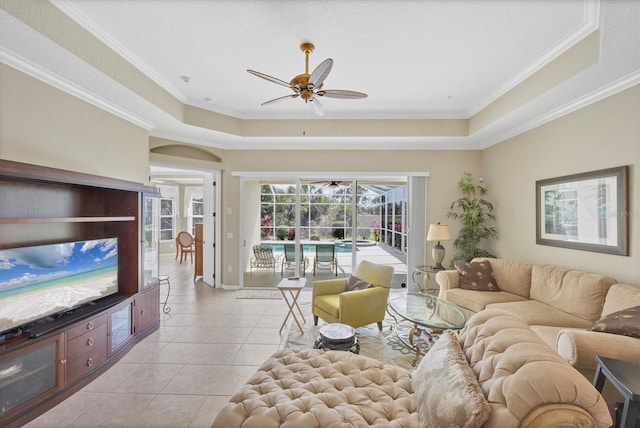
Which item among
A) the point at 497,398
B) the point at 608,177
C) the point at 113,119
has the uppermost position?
the point at 113,119

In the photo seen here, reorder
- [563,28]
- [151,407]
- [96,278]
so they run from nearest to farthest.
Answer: [151,407], [563,28], [96,278]

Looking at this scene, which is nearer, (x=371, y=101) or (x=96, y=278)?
(x=96, y=278)

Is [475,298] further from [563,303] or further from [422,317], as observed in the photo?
[422,317]

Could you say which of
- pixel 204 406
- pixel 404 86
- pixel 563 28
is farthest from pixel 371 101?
pixel 204 406

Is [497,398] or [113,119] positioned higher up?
[113,119]

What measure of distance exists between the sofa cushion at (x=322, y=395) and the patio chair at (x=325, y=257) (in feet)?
11.2

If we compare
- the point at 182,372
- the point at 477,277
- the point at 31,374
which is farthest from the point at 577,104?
the point at 31,374

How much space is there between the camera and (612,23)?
1960mm

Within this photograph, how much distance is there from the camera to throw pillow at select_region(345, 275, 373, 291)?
3662mm

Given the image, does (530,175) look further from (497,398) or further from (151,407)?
(151,407)

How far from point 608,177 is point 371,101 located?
3.00 m

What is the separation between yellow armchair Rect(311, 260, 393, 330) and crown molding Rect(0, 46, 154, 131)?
11.3 feet

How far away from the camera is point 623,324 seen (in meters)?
2.06

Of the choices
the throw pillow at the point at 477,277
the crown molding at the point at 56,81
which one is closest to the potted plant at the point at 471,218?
the throw pillow at the point at 477,277
